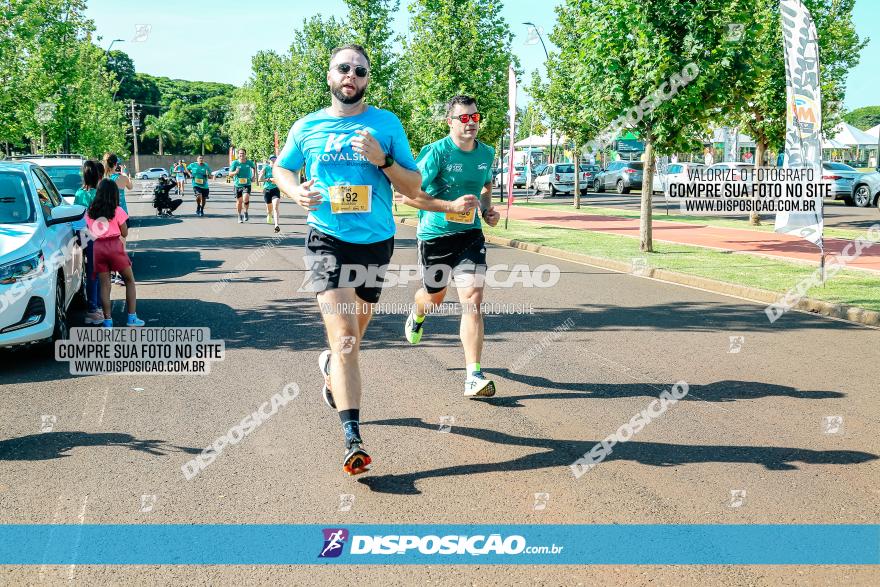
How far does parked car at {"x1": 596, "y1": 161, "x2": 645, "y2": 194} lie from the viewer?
→ 41.9 m

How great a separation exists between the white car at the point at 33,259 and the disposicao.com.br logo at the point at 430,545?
4357 mm

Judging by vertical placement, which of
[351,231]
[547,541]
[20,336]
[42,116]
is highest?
[42,116]

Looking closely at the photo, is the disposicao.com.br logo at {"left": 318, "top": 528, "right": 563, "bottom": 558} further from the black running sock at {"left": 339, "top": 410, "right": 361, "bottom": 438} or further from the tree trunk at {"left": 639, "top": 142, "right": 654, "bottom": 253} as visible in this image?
the tree trunk at {"left": 639, "top": 142, "right": 654, "bottom": 253}

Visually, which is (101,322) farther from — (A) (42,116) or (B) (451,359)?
(A) (42,116)

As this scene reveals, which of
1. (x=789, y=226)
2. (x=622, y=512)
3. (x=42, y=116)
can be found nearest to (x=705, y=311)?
(x=789, y=226)

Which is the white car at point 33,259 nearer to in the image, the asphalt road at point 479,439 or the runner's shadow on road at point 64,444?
the asphalt road at point 479,439

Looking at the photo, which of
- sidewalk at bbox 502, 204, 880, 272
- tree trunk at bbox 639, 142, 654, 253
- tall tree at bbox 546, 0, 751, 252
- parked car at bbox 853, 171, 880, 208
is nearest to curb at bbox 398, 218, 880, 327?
tree trunk at bbox 639, 142, 654, 253

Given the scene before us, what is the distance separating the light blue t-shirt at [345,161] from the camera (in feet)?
15.0

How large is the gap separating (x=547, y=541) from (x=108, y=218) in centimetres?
624

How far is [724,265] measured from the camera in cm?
1352

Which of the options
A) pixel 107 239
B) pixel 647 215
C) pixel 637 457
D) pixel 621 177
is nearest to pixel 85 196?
pixel 107 239

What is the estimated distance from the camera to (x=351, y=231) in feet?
15.2

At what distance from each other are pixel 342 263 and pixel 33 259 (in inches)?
149

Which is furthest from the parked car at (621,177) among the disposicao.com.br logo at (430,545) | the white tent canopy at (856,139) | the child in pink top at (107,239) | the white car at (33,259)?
the disposicao.com.br logo at (430,545)
